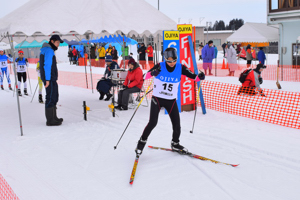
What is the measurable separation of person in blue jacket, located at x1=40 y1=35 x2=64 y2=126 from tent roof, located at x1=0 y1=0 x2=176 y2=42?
277 mm

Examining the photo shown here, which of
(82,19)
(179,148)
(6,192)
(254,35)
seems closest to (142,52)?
(254,35)

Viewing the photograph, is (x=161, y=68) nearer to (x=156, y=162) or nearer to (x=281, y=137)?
(x=156, y=162)

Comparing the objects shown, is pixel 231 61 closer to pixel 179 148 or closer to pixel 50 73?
pixel 50 73

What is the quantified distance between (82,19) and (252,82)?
630cm

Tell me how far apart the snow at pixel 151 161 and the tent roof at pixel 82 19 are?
2.29 meters

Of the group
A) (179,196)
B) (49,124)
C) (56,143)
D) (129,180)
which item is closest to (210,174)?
(179,196)

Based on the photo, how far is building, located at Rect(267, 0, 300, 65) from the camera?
18.1m

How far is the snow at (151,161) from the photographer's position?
3898mm

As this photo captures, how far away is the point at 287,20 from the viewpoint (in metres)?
18.5

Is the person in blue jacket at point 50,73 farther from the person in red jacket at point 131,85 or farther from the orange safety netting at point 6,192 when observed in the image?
the orange safety netting at point 6,192

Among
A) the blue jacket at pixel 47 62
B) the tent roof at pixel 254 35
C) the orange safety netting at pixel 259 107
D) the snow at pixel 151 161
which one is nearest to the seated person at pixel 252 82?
the orange safety netting at pixel 259 107

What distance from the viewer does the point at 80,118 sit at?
803cm

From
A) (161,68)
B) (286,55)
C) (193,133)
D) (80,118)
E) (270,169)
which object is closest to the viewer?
(270,169)

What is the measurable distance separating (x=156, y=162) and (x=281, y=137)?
2.73 meters
